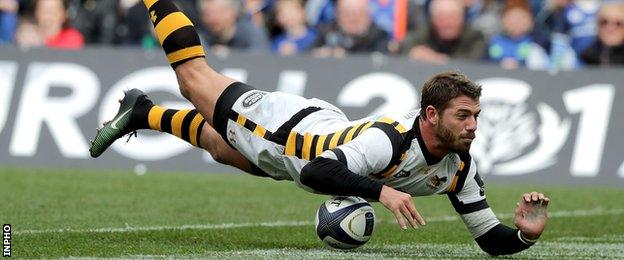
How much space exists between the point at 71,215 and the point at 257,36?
8086 millimetres

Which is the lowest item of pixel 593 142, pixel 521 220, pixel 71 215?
pixel 593 142

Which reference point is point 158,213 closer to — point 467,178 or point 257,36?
point 467,178

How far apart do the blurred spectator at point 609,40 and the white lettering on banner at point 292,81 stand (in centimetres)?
402

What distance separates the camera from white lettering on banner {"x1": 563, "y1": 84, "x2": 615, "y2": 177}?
16531 mm

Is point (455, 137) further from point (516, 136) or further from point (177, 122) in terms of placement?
point (516, 136)

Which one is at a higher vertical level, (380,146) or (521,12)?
(380,146)

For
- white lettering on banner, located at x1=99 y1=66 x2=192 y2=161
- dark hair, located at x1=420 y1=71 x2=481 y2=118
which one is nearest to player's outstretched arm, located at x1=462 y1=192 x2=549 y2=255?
dark hair, located at x1=420 y1=71 x2=481 y2=118

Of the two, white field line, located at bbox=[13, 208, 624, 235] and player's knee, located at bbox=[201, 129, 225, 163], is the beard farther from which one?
white field line, located at bbox=[13, 208, 624, 235]

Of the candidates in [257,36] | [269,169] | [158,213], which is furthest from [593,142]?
[269,169]

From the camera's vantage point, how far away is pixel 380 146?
8734 mm

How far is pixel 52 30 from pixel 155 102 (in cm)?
302

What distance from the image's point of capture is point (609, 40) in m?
18.4

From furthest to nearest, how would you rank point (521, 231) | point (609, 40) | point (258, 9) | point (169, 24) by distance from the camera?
point (258, 9)
point (609, 40)
point (169, 24)
point (521, 231)

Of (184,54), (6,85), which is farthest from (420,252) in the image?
(6,85)
